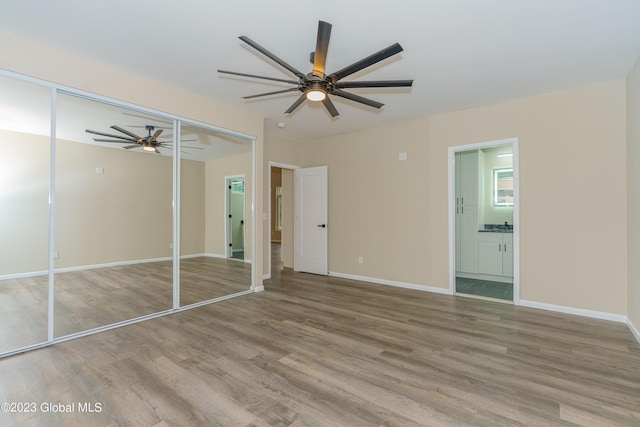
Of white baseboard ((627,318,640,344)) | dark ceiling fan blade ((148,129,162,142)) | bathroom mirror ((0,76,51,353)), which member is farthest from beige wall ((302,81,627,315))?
bathroom mirror ((0,76,51,353))

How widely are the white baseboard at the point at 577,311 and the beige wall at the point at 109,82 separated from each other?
480cm

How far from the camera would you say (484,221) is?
20.6 ft

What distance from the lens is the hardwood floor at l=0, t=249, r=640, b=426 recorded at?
6.02 ft

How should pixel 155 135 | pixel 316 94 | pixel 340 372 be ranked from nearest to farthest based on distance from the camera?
pixel 340 372, pixel 316 94, pixel 155 135

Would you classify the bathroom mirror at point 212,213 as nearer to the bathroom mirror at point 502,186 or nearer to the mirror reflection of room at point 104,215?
the mirror reflection of room at point 104,215

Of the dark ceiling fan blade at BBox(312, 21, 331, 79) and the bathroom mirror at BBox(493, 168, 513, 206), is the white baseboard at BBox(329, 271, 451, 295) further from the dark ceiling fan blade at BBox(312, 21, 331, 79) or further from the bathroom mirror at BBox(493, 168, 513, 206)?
the dark ceiling fan blade at BBox(312, 21, 331, 79)

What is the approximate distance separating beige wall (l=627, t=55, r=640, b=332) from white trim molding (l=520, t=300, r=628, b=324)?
0.17 metres

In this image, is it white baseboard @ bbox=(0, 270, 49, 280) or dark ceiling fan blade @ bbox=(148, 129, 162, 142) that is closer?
white baseboard @ bbox=(0, 270, 49, 280)

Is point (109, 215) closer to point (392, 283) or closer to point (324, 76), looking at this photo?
point (324, 76)

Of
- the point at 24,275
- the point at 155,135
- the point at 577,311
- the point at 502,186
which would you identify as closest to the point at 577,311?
the point at 577,311

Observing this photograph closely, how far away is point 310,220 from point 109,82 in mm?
3986

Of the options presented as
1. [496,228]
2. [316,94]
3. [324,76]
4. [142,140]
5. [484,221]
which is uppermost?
[324,76]

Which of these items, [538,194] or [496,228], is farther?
[496,228]

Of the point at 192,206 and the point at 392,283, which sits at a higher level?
the point at 192,206
